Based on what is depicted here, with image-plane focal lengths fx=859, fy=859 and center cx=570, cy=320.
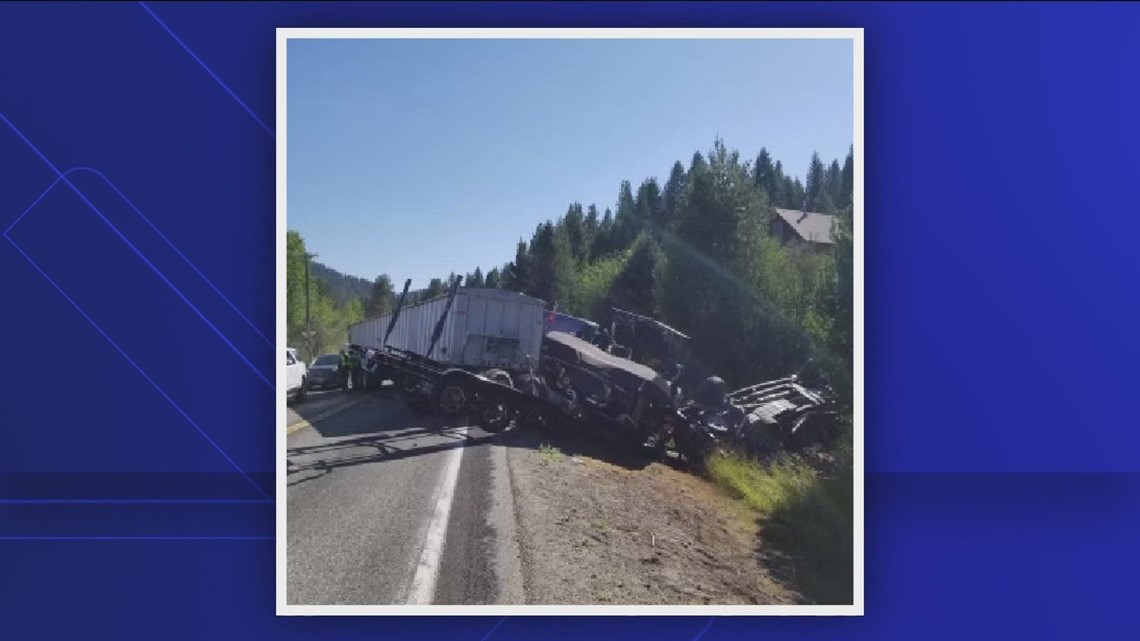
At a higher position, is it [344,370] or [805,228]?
[805,228]

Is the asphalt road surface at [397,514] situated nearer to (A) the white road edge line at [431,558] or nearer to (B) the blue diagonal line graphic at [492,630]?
(A) the white road edge line at [431,558]

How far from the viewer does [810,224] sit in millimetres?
2971

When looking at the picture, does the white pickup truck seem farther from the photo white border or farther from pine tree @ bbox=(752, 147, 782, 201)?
pine tree @ bbox=(752, 147, 782, 201)

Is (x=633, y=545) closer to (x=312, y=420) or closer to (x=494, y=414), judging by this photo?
(x=494, y=414)

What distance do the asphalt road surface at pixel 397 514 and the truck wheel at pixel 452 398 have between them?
50 mm

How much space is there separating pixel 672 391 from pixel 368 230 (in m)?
1.22

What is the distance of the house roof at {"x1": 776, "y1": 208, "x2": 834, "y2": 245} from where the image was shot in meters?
2.95

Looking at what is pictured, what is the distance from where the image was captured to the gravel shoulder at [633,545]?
293cm
